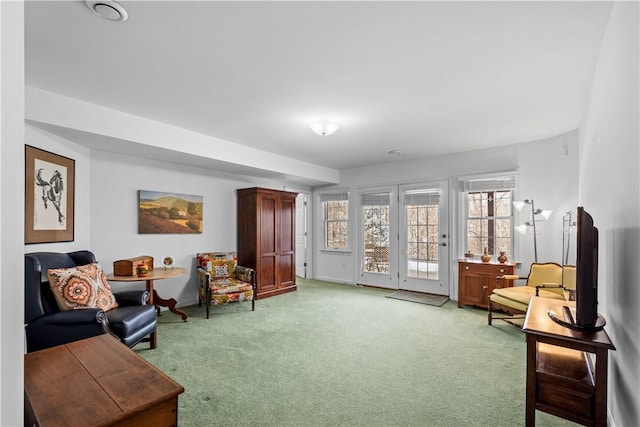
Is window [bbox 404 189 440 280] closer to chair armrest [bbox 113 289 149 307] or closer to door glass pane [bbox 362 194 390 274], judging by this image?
door glass pane [bbox 362 194 390 274]

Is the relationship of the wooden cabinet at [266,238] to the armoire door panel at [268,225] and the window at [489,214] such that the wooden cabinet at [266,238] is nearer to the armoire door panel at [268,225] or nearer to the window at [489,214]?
the armoire door panel at [268,225]

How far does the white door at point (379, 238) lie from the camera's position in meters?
6.16

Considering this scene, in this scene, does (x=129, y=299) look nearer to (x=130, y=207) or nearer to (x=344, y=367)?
(x=130, y=207)

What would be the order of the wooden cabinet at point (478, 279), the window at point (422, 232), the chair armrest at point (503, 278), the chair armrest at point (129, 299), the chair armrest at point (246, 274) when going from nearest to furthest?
1. the chair armrest at point (129, 299)
2. the chair armrest at point (503, 278)
3. the wooden cabinet at point (478, 279)
4. the chair armrest at point (246, 274)
5. the window at point (422, 232)

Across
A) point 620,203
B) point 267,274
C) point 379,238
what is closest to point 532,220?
point 379,238

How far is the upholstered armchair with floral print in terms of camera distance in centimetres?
434

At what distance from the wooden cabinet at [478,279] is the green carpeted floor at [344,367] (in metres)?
0.26

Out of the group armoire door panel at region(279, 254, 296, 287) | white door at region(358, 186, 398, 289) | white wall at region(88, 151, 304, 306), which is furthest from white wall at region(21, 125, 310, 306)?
white door at region(358, 186, 398, 289)

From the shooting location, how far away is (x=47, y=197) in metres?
3.24

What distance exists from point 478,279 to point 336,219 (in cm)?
315

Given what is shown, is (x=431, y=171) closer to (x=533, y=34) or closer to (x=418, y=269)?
(x=418, y=269)

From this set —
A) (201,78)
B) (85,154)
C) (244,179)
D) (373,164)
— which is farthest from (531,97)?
(85,154)

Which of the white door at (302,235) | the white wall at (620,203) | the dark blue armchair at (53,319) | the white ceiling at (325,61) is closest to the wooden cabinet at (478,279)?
the white ceiling at (325,61)

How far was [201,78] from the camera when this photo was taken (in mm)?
2621
